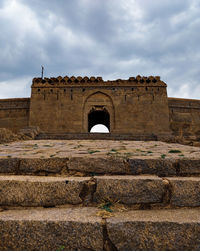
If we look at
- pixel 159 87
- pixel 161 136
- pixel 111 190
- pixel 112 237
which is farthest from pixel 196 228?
pixel 159 87

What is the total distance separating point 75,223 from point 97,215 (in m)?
0.20

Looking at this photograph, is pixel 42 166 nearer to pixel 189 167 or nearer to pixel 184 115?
pixel 189 167

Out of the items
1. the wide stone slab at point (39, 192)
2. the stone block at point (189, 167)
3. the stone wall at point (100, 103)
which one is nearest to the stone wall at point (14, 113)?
the stone wall at point (100, 103)

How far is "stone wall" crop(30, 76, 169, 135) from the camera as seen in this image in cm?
1265

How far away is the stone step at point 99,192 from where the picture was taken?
4.85ft

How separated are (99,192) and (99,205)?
0.11m

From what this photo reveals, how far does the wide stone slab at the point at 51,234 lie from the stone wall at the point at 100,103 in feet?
37.4

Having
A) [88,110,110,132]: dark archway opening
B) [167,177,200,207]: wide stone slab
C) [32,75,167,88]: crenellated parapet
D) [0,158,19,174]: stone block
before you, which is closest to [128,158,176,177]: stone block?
[167,177,200,207]: wide stone slab

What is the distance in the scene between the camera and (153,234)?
113cm

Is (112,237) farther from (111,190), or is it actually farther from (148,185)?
(148,185)

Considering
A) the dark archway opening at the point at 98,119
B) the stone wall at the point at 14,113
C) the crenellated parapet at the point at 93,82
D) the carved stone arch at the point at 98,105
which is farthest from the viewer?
the dark archway opening at the point at 98,119

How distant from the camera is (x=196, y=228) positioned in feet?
3.72

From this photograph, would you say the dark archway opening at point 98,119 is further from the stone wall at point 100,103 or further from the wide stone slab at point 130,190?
the wide stone slab at point 130,190

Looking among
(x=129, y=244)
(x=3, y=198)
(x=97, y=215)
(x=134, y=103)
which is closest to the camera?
(x=129, y=244)
